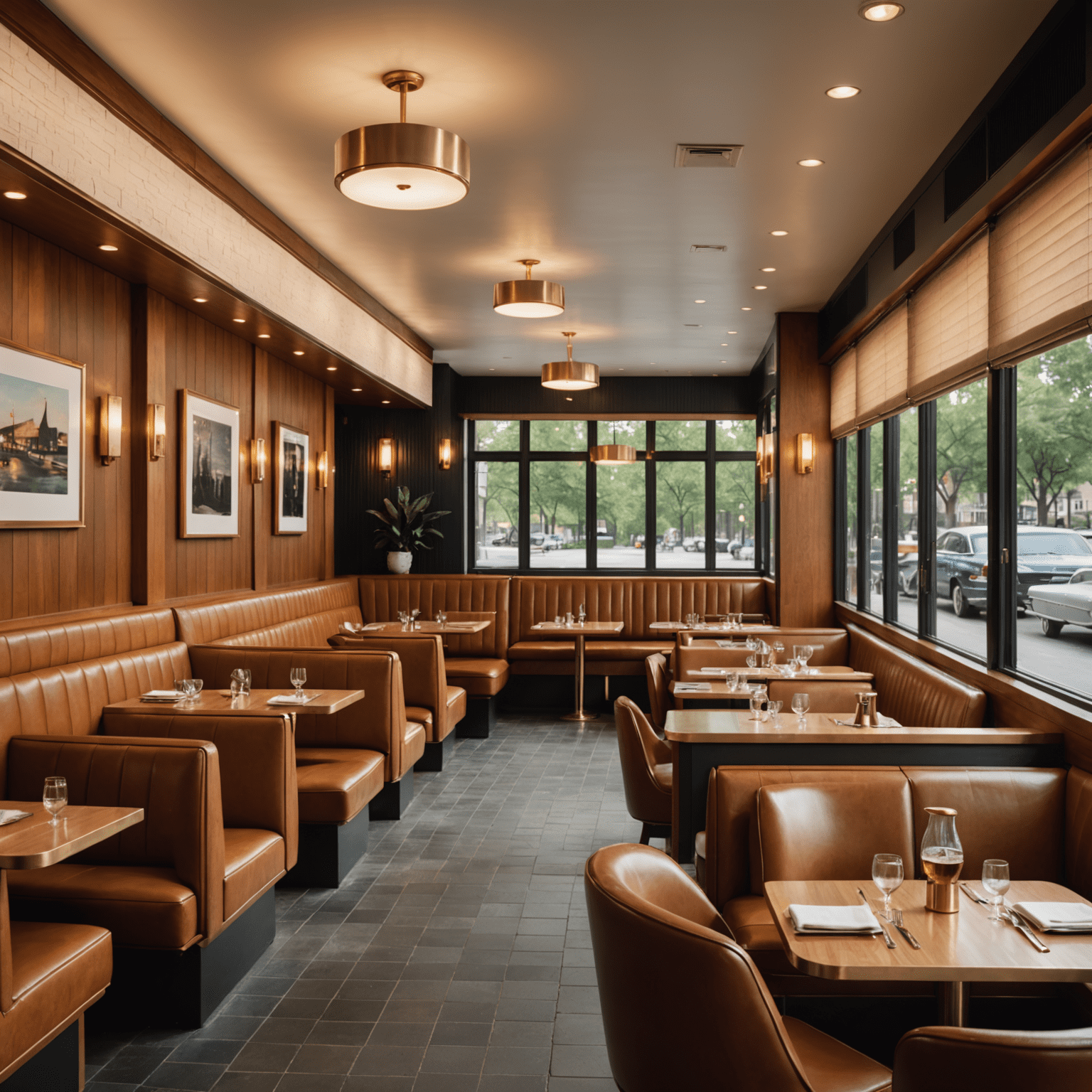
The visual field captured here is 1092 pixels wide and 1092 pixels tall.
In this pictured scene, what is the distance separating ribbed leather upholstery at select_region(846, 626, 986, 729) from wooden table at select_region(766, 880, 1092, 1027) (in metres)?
1.69

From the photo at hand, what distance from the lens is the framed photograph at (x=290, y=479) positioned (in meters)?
7.87

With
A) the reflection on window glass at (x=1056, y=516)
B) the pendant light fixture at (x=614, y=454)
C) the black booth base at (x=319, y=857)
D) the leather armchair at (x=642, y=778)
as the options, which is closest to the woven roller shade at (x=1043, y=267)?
the reflection on window glass at (x=1056, y=516)

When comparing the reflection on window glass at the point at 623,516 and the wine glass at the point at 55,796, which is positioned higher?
the reflection on window glass at the point at 623,516

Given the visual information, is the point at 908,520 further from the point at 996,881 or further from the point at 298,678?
the point at 996,881

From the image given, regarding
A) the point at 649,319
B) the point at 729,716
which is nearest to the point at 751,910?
the point at 729,716

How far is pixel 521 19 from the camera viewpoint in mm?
3492

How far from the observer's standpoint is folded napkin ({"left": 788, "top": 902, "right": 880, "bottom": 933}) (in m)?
2.20

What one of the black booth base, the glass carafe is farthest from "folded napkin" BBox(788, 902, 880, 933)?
the black booth base

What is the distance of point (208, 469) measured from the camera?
256 inches

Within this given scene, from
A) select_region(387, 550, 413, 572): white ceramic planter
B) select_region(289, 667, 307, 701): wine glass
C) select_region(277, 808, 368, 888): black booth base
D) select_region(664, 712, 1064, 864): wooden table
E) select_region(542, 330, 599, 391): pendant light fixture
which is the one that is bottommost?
select_region(277, 808, 368, 888): black booth base

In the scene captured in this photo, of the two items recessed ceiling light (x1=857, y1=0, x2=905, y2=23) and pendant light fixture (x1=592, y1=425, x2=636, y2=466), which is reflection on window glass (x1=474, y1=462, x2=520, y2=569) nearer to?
pendant light fixture (x1=592, y1=425, x2=636, y2=466)

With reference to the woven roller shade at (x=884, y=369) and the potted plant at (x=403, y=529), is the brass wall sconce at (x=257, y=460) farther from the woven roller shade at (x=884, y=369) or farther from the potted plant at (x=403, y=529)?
the woven roller shade at (x=884, y=369)

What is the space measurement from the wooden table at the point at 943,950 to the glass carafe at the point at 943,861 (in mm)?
32

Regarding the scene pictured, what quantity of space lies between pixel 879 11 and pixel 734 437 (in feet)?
27.7
